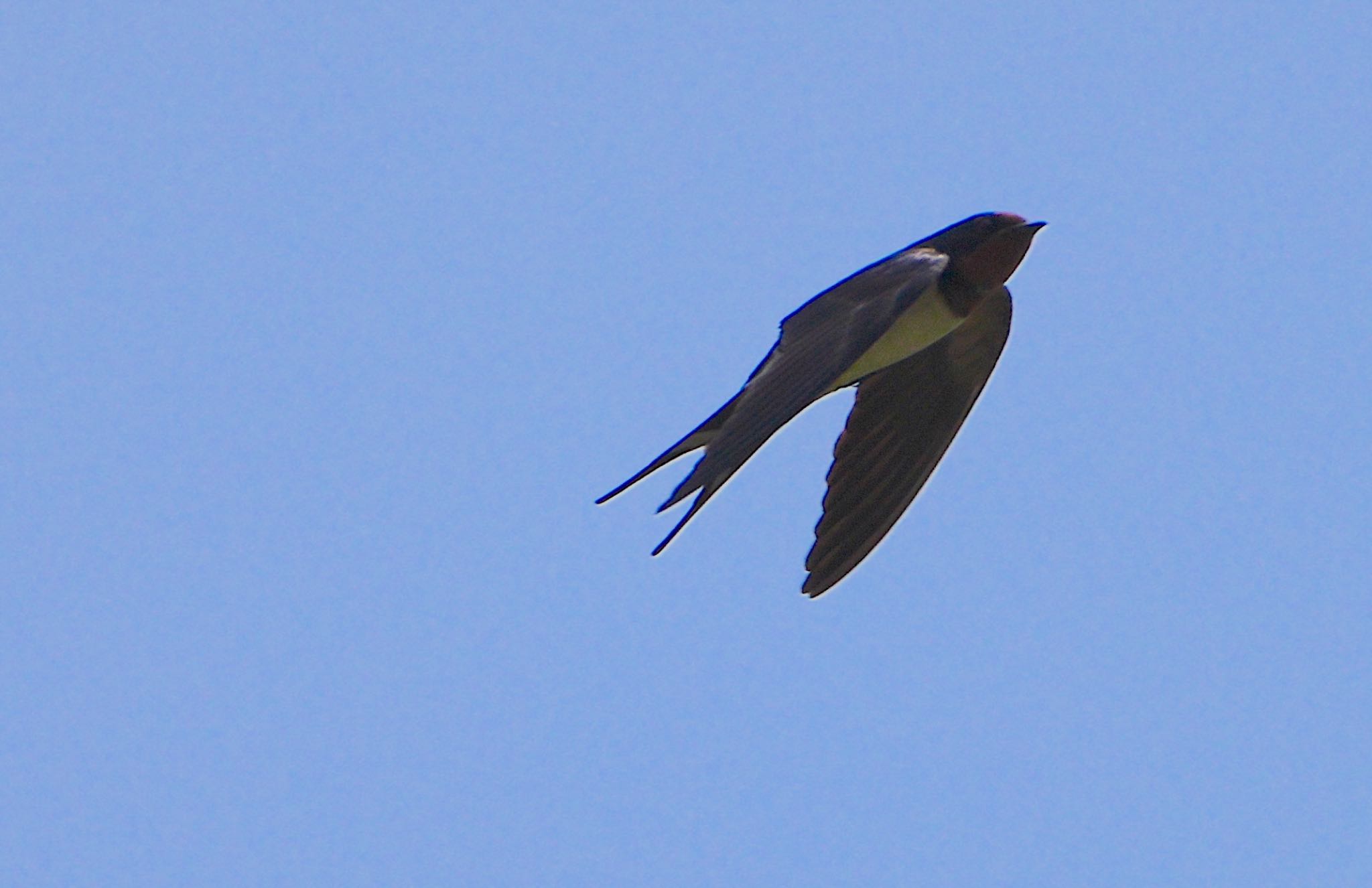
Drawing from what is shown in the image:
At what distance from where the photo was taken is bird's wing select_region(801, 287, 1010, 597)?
7.93 meters

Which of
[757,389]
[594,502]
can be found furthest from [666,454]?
[594,502]

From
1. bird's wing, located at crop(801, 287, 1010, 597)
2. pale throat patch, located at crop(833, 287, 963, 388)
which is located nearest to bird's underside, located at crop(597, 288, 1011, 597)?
bird's wing, located at crop(801, 287, 1010, 597)

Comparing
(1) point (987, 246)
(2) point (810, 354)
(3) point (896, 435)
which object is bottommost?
(2) point (810, 354)

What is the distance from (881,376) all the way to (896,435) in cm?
27

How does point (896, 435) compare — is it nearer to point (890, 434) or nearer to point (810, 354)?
point (890, 434)

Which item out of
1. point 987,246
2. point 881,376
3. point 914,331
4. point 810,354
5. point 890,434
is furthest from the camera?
point 881,376

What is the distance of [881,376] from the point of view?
8.37m

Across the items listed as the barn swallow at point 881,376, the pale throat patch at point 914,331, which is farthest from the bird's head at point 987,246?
the pale throat patch at point 914,331

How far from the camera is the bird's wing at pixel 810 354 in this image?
6.11 metres

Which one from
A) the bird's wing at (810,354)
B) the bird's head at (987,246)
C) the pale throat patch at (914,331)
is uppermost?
the bird's head at (987,246)

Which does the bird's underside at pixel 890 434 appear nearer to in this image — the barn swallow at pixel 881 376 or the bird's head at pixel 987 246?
the barn swallow at pixel 881 376

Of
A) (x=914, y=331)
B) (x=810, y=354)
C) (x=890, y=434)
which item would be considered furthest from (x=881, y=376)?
(x=810, y=354)

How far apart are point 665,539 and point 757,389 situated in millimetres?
1369

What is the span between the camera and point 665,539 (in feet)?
18.0
